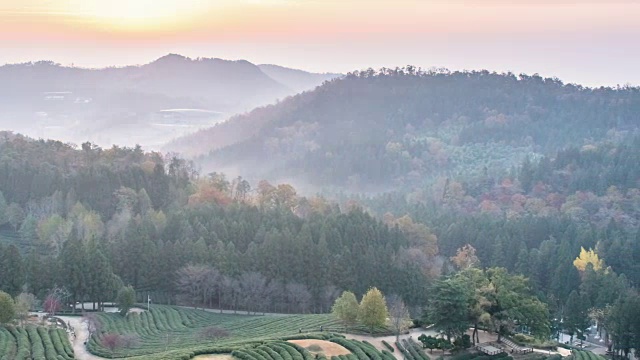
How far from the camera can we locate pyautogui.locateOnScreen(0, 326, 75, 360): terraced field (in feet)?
150

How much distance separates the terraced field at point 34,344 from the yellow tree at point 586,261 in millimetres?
54281

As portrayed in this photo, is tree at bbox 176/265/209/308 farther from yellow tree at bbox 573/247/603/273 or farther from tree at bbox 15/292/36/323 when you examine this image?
A: yellow tree at bbox 573/247/603/273

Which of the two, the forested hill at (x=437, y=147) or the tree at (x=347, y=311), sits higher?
the forested hill at (x=437, y=147)

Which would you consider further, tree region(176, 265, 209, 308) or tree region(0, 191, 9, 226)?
tree region(0, 191, 9, 226)

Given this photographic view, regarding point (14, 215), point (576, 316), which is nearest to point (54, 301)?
point (14, 215)

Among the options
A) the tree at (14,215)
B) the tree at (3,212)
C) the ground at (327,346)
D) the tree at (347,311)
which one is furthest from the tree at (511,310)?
the tree at (3,212)

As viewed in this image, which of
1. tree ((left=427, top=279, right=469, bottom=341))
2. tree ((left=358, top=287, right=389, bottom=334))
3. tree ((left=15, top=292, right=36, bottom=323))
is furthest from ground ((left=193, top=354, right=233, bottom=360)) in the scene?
tree ((left=15, top=292, right=36, bottom=323))

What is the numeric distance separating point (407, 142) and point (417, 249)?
94.6 meters

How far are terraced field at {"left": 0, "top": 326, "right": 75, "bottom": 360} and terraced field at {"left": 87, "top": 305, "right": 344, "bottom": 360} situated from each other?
240cm

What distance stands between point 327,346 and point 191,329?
18.7m

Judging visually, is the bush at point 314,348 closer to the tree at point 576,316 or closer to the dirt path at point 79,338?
the dirt path at point 79,338

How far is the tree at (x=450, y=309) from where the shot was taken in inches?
1967

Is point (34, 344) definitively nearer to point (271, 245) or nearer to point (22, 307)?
point (22, 307)

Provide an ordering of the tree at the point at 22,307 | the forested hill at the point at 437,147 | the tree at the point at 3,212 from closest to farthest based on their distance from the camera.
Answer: the tree at the point at 22,307 < the tree at the point at 3,212 < the forested hill at the point at 437,147
